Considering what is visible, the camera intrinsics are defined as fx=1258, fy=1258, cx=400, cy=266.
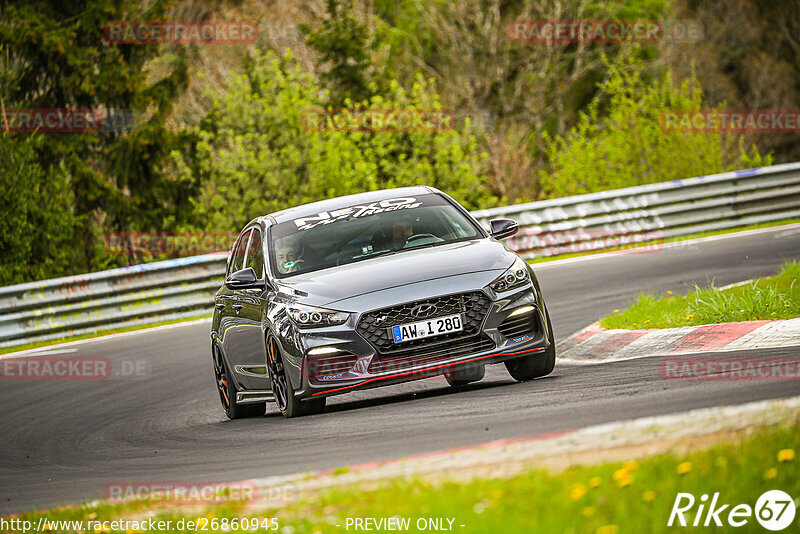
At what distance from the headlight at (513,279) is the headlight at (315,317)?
3.65 ft

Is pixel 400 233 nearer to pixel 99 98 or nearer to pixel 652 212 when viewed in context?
pixel 652 212

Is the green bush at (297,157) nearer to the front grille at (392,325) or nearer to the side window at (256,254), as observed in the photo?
the side window at (256,254)

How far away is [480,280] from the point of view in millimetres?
8969

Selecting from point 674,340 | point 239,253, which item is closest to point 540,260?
point 239,253

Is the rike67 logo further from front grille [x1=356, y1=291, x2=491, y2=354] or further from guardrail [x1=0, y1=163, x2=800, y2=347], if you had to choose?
guardrail [x1=0, y1=163, x2=800, y2=347]

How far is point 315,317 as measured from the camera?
890cm

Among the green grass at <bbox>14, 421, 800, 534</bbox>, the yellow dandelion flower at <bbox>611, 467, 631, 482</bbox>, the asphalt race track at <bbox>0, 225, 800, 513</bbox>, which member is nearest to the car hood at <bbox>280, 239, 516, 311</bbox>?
the asphalt race track at <bbox>0, 225, 800, 513</bbox>

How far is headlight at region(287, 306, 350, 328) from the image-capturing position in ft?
28.9

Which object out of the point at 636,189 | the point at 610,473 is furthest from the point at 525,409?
the point at 636,189

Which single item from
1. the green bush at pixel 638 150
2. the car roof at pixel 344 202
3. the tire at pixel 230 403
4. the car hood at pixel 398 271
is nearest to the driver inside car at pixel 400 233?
the car hood at pixel 398 271

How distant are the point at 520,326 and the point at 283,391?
72.4 inches

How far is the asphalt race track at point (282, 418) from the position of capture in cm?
706

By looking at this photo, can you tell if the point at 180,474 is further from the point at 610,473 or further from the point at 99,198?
the point at 99,198

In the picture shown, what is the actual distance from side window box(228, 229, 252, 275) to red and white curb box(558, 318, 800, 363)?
10.0ft
